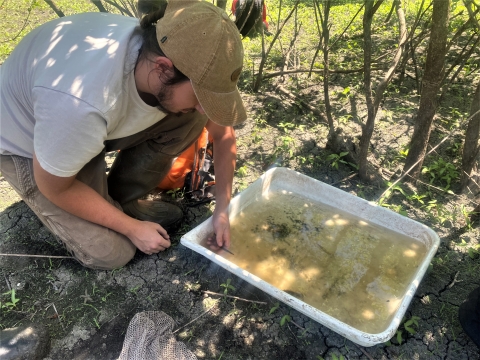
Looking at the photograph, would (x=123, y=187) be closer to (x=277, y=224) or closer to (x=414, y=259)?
(x=277, y=224)

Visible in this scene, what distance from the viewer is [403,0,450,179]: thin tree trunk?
219 centimetres

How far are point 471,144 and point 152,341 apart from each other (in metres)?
2.30

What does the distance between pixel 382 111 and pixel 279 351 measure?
2.44 meters

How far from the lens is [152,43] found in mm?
1587

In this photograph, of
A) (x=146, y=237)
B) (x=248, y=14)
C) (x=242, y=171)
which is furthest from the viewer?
(x=248, y=14)

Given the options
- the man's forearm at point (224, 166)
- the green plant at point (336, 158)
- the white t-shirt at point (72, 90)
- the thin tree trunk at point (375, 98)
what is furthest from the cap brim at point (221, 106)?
the green plant at point (336, 158)

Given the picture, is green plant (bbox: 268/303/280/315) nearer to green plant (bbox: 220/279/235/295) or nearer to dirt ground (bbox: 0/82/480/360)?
dirt ground (bbox: 0/82/480/360)

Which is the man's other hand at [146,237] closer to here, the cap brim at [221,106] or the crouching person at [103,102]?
the crouching person at [103,102]

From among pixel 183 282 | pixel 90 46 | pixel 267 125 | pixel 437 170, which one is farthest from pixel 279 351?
pixel 267 125

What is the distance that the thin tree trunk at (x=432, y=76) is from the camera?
219cm

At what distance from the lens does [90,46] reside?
1653 mm

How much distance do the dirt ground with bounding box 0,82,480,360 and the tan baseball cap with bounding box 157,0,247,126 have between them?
1111 millimetres

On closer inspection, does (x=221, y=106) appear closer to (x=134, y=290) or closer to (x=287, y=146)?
(x=134, y=290)

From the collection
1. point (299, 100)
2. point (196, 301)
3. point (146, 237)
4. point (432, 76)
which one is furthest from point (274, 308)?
point (299, 100)
